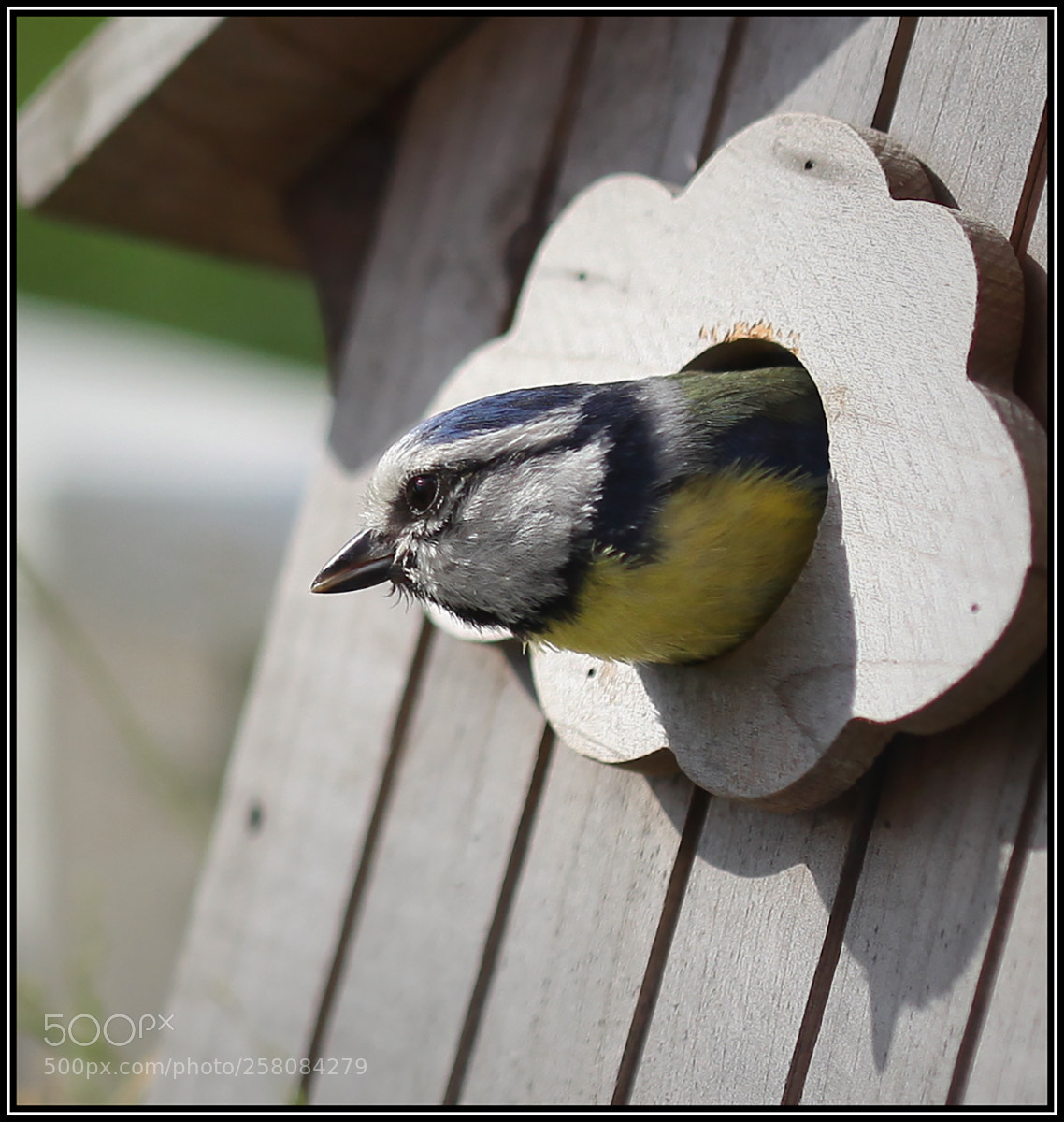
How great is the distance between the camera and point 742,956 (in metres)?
0.84

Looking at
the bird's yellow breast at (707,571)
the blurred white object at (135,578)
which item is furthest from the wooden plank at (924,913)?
the blurred white object at (135,578)

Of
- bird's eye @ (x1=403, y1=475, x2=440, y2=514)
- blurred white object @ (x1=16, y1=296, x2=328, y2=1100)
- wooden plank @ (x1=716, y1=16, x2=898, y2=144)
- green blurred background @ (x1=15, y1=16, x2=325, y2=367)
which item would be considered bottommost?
blurred white object @ (x1=16, y1=296, x2=328, y2=1100)

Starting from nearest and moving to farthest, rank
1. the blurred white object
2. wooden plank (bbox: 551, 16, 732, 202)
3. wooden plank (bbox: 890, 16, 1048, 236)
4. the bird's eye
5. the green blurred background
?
1. wooden plank (bbox: 890, 16, 1048, 236)
2. the bird's eye
3. wooden plank (bbox: 551, 16, 732, 202)
4. the green blurred background
5. the blurred white object

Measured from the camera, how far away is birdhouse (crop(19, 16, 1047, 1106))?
0.70 metres

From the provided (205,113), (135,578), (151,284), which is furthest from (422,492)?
(135,578)

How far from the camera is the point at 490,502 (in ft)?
2.75

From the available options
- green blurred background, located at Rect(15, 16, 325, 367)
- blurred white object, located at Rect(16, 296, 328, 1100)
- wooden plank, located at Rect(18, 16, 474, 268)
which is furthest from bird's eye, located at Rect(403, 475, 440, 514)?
blurred white object, located at Rect(16, 296, 328, 1100)

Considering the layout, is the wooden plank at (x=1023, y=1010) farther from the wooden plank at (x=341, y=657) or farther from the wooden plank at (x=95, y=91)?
the wooden plank at (x=95, y=91)

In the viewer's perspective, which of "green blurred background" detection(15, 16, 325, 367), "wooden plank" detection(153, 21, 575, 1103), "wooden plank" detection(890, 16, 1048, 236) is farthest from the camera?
"green blurred background" detection(15, 16, 325, 367)

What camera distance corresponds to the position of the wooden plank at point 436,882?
3.60 feet

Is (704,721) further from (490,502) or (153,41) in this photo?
(153,41)

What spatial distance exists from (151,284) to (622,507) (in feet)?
7.36

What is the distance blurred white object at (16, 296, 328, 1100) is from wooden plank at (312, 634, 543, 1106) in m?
1.62

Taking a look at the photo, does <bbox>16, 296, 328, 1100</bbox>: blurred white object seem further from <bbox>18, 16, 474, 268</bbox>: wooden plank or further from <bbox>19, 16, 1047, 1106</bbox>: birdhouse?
<bbox>19, 16, 1047, 1106</bbox>: birdhouse
